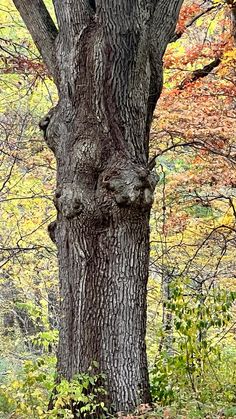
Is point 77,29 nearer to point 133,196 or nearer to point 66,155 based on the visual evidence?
point 66,155

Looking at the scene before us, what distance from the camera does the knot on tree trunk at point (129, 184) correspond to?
12.0 ft

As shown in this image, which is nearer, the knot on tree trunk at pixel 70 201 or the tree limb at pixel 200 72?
the knot on tree trunk at pixel 70 201

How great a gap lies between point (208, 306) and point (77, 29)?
2.54m

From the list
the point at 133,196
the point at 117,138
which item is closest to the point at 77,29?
the point at 117,138

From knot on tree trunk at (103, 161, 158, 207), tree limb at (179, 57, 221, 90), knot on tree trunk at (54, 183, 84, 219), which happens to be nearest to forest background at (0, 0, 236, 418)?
tree limb at (179, 57, 221, 90)

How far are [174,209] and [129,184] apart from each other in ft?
16.5

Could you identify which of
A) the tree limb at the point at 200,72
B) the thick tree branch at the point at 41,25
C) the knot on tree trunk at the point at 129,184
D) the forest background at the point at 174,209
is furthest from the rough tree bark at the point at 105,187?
the tree limb at the point at 200,72

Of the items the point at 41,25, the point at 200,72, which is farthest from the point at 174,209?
the point at 41,25

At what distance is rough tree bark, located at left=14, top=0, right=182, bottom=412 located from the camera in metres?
3.69

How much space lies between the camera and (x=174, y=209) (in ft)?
28.1

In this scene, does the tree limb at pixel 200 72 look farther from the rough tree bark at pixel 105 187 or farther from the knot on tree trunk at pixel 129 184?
the knot on tree trunk at pixel 129 184

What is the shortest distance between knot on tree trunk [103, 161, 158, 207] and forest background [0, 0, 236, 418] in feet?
2.79

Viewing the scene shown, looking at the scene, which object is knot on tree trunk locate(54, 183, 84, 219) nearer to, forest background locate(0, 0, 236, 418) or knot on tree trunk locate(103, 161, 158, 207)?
knot on tree trunk locate(103, 161, 158, 207)

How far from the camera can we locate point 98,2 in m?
3.95
